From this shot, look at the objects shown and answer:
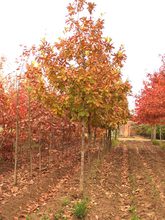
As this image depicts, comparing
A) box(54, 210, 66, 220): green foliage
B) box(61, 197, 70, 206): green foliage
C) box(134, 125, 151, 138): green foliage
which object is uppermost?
box(134, 125, 151, 138): green foliage

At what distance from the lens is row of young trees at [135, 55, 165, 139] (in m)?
22.3

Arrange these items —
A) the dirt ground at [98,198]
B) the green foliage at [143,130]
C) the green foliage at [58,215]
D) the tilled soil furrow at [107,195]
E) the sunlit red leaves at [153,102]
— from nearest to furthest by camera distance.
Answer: the green foliage at [58,215] < the dirt ground at [98,198] < the tilled soil furrow at [107,195] < the sunlit red leaves at [153,102] < the green foliage at [143,130]

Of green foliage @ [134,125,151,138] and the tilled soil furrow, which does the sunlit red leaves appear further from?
green foliage @ [134,125,151,138]

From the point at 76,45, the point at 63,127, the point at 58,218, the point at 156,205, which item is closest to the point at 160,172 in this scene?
the point at 63,127

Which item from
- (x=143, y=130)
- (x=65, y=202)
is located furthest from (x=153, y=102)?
(x=143, y=130)

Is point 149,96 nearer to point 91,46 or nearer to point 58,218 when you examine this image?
point 91,46

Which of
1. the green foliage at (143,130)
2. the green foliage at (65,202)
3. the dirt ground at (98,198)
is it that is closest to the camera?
the dirt ground at (98,198)

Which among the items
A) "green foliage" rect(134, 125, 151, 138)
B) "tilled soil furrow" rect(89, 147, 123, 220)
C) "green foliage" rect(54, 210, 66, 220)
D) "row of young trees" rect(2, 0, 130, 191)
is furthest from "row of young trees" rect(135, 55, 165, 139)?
"green foliage" rect(134, 125, 151, 138)

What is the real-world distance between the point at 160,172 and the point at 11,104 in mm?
6981

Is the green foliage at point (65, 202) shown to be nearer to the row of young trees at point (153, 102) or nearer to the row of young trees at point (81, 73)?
the row of young trees at point (81, 73)

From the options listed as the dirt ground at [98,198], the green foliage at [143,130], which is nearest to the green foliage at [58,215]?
the dirt ground at [98,198]

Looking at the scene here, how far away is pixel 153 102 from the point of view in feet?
75.9

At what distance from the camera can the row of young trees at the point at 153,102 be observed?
22.3 m

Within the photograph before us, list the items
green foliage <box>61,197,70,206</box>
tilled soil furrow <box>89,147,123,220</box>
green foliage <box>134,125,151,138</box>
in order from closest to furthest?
tilled soil furrow <box>89,147,123,220</box> < green foliage <box>61,197,70,206</box> < green foliage <box>134,125,151,138</box>
